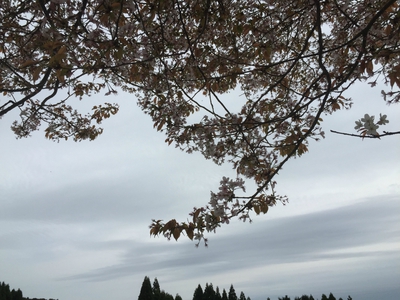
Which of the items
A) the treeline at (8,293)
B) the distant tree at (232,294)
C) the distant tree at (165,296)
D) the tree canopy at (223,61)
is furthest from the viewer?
the treeline at (8,293)

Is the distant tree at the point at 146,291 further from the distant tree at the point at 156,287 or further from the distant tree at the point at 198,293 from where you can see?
the distant tree at the point at 198,293

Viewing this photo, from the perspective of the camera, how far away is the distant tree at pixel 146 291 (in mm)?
8562

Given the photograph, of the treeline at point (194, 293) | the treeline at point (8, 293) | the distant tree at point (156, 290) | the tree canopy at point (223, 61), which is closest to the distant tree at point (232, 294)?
the treeline at point (194, 293)

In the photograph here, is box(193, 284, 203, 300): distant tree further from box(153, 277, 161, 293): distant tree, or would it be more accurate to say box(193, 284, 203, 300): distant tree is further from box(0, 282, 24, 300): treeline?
box(0, 282, 24, 300): treeline

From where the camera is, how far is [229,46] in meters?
4.10

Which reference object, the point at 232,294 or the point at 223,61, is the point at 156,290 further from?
the point at 223,61

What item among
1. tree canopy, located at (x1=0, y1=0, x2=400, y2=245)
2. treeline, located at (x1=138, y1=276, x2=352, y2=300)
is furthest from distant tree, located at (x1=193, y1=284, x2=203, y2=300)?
tree canopy, located at (x1=0, y1=0, x2=400, y2=245)

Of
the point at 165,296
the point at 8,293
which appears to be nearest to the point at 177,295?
the point at 165,296

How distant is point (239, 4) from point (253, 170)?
199 cm

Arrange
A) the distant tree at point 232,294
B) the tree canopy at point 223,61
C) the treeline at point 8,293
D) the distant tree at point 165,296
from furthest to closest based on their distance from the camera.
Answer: the treeline at point 8,293 → the distant tree at point 165,296 → the distant tree at point 232,294 → the tree canopy at point 223,61

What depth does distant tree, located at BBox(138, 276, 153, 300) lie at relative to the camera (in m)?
8.56

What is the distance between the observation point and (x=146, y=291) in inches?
341

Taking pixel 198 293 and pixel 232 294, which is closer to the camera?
pixel 232 294

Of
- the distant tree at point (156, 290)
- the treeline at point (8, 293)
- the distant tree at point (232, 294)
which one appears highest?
the treeline at point (8, 293)
